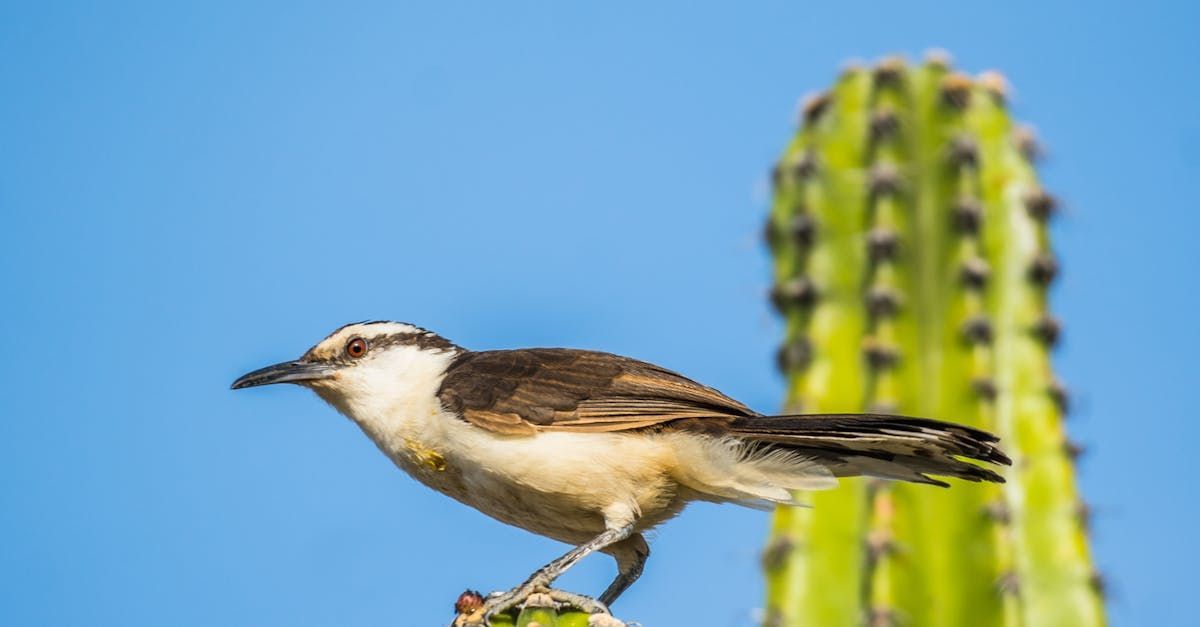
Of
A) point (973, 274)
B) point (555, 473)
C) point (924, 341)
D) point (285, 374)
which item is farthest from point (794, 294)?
point (285, 374)

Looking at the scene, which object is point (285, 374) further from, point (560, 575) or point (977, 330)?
point (977, 330)

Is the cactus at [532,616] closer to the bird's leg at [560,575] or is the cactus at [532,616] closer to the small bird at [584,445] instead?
the bird's leg at [560,575]

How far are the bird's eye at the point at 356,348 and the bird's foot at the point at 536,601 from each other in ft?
6.42

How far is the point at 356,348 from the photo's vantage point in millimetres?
5938

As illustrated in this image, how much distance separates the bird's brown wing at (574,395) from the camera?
5.13m

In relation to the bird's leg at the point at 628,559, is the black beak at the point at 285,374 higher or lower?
higher

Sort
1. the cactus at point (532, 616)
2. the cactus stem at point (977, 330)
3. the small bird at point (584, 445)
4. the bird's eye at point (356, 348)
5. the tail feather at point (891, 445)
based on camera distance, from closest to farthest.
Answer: the cactus at point (532, 616)
the tail feather at point (891, 445)
the cactus stem at point (977, 330)
the small bird at point (584, 445)
the bird's eye at point (356, 348)

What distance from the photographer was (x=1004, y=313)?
4047 millimetres

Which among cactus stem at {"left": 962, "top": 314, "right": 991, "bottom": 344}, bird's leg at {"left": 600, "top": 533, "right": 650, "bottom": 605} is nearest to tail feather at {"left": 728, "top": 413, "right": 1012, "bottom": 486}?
cactus stem at {"left": 962, "top": 314, "right": 991, "bottom": 344}

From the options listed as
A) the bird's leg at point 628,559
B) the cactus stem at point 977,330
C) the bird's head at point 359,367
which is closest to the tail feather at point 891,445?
the cactus stem at point 977,330

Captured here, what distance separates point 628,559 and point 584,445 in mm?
641

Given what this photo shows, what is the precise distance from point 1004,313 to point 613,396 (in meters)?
1.71

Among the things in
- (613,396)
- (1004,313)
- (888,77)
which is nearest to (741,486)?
(613,396)

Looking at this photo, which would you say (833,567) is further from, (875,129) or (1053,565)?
(875,129)
